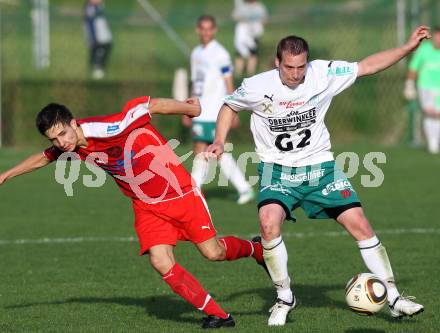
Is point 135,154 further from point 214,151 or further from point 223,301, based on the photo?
point 223,301

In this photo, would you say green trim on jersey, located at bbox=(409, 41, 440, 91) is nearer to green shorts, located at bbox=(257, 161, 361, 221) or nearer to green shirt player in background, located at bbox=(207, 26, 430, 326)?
green shirt player in background, located at bbox=(207, 26, 430, 326)

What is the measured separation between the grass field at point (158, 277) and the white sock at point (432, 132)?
520 cm

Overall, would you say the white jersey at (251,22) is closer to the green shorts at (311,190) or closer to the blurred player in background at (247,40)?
the blurred player in background at (247,40)

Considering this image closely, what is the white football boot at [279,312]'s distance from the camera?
24.2ft

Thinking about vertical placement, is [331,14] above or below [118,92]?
above

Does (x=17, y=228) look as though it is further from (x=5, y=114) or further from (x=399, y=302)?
(x=5, y=114)

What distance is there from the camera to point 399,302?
7.29 m

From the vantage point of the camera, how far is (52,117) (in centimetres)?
701

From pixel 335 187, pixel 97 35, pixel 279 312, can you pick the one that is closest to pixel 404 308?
pixel 279 312

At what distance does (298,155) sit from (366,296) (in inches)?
51.3

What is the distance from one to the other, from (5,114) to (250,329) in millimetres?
15586

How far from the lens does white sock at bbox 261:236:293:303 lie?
24.8 ft

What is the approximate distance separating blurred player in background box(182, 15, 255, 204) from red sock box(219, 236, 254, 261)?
6.11 meters

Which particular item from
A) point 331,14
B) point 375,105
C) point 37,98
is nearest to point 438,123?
point 375,105
